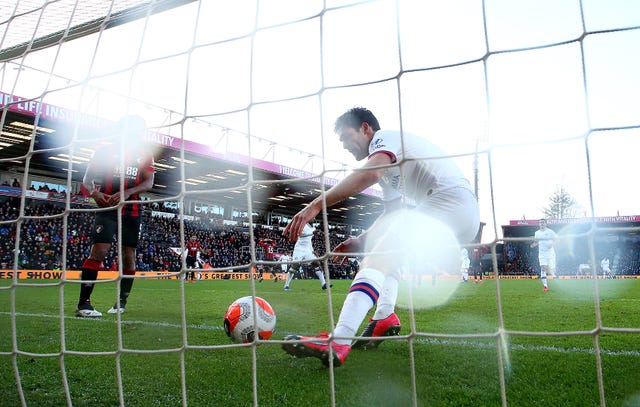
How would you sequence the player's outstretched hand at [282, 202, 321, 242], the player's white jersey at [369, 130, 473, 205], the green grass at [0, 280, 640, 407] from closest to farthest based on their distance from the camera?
the green grass at [0, 280, 640, 407] → the player's outstretched hand at [282, 202, 321, 242] → the player's white jersey at [369, 130, 473, 205]

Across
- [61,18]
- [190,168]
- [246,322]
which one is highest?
[190,168]

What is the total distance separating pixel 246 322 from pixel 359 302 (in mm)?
898

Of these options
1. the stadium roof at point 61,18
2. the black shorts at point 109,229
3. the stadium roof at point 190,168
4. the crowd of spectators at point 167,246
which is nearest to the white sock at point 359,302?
the stadium roof at point 61,18

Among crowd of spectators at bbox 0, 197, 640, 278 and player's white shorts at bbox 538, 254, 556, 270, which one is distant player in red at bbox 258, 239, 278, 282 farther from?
player's white shorts at bbox 538, 254, 556, 270

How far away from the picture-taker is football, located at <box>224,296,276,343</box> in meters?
2.96

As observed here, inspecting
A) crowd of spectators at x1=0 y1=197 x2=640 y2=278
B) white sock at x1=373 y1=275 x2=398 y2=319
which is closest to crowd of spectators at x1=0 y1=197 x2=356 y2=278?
crowd of spectators at x1=0 y1=197 x2=640 y2=278

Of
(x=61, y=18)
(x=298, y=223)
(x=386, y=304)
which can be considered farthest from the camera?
(x=61, y=18)

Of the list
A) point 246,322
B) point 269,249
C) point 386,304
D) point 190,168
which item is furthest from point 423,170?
point 269,249

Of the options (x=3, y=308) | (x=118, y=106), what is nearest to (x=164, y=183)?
(x=3, y=308)

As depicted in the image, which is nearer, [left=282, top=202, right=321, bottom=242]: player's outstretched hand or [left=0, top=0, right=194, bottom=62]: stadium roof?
[left=282, top=202, right=321, bottom=242]: player's outstretched hand

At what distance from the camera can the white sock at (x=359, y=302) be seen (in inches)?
91.3

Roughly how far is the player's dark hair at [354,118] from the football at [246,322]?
1.14 metres

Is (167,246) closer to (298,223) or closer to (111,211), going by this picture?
(111,211)

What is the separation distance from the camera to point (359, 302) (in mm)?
2363
